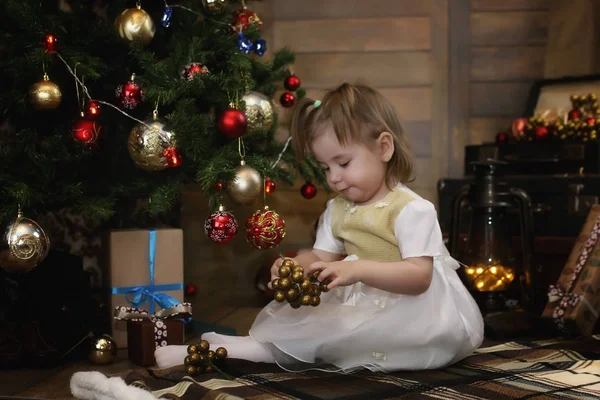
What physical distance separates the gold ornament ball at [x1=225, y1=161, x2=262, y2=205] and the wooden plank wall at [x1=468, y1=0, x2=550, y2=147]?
1.33 m

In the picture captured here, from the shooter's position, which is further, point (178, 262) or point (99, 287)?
point (99, 287)

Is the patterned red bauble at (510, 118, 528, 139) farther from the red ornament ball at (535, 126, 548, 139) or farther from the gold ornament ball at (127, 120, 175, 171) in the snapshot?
the gold ornament ball at (127, 120, 175, 171)

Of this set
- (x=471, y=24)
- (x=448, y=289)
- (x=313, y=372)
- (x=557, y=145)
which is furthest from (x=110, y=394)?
(x=471, y=24)

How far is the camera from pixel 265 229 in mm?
1957

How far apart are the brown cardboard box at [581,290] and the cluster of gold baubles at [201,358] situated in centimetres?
93

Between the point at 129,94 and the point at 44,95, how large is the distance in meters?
0.21

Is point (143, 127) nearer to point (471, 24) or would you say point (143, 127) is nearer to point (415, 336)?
point (415, 336)

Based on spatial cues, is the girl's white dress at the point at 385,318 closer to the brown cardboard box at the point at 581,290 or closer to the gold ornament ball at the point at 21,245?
the brown cardboard box at the point at 581,290

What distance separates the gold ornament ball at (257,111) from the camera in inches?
83.4

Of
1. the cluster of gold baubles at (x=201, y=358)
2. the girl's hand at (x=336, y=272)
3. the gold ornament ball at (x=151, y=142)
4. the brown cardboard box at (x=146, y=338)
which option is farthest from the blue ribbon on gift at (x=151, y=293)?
the girl's hand at (x=336, y=272)

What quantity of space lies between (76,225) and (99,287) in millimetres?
226

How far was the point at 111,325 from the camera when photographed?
214 cm

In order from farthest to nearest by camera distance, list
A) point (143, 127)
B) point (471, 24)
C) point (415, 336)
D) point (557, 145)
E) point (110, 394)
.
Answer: point (471, 24) < point (557, 145) < point (143, 127) < point (415, 336) < point (110, 394)

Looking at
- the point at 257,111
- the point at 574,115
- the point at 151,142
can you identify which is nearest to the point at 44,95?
the point at 151,142
